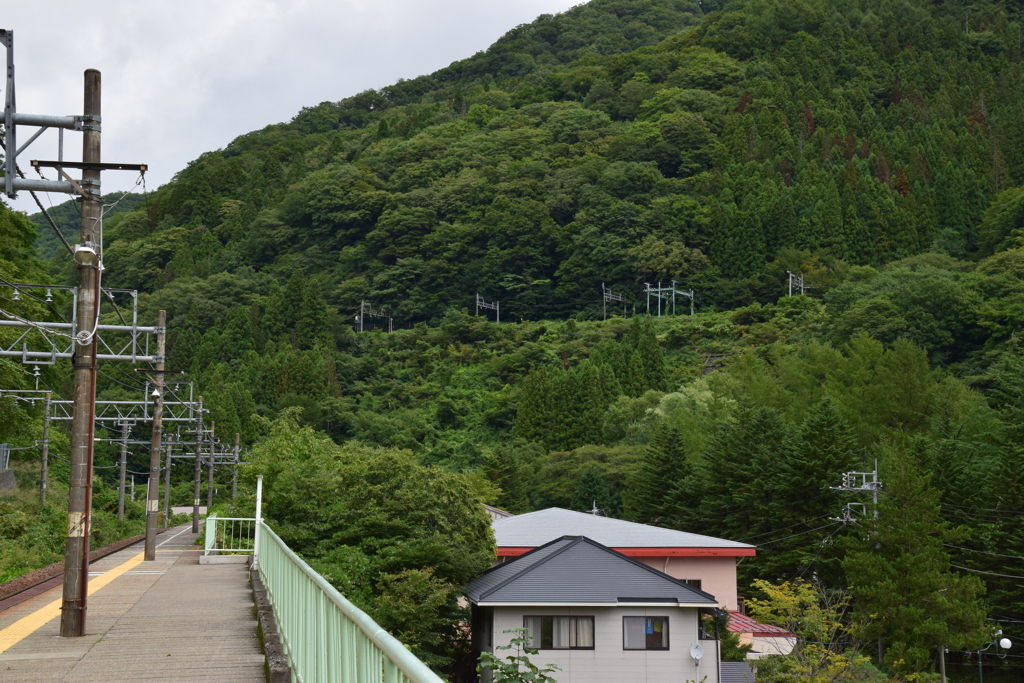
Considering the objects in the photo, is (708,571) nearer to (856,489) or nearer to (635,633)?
(856,489)

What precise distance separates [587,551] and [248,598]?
33.8 feet

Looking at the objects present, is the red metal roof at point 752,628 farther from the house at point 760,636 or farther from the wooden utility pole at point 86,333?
the wooden utility pole at point 86,333

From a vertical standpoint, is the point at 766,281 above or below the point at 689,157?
below

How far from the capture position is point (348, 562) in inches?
783

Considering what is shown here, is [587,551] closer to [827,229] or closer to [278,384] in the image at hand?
[278,384]

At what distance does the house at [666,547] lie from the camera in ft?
98.1

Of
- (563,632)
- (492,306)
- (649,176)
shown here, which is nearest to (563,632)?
(563,632)

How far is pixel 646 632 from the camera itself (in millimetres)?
22203

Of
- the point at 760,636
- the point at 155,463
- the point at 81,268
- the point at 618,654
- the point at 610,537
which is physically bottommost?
the point at 760,636

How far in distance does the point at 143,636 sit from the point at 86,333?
11.2 ft

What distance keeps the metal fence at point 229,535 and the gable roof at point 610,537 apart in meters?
7.40

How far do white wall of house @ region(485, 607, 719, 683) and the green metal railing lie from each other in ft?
42.2

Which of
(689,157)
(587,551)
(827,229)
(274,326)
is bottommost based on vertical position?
(587,551)

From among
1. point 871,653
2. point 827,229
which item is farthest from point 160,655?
point 827,229
